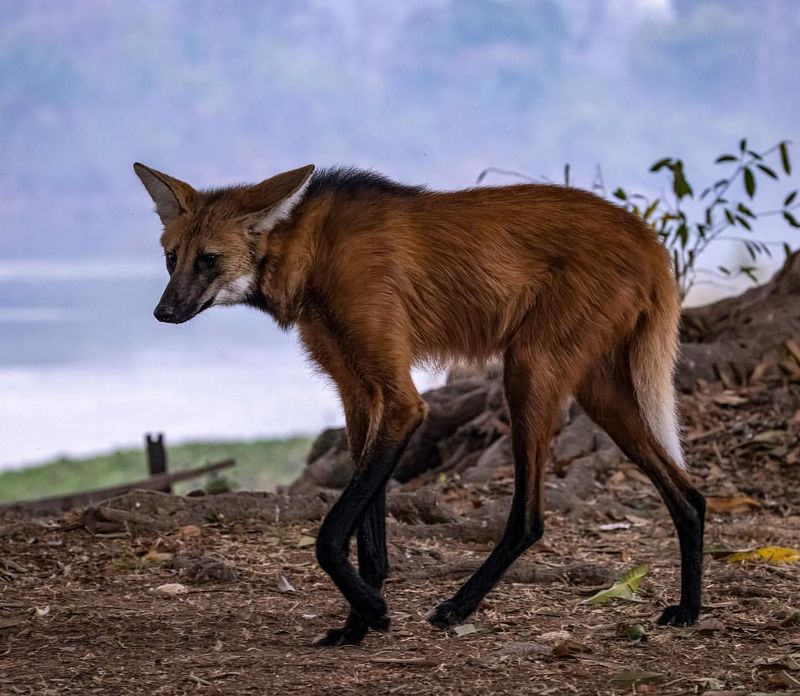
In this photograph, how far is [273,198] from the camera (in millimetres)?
3311

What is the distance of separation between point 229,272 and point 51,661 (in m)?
1.37

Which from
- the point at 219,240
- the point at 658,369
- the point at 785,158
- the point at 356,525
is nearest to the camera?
the point at 356,525

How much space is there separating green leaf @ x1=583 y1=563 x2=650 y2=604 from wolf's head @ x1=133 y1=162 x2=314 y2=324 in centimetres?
177

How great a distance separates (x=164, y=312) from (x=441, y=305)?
100cm

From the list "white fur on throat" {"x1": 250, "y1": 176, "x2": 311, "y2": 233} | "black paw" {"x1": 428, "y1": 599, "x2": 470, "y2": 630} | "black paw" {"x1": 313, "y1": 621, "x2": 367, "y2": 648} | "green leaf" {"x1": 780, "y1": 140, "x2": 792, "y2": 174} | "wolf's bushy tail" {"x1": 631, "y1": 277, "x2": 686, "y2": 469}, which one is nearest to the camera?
"black paw" {"x1": 313, "y1": 621, "x2": 367, "y2": 648}

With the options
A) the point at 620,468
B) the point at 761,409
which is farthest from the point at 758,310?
the point at 620,468

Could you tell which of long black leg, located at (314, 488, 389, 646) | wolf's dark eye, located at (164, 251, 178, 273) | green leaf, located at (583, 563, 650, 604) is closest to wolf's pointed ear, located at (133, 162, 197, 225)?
wolf's dark eye, located at (164, 251, 178, 273)

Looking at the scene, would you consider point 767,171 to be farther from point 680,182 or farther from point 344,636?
point 344,636

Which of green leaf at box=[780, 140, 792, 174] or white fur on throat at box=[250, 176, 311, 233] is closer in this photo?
white fur on throat at box=[250, 176, 311, 233]

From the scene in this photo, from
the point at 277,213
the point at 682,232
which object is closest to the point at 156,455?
the point at 682,232

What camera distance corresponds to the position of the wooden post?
7.72m

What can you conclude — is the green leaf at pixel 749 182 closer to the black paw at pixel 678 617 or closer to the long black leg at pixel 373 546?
the black paw at pixel 678 617

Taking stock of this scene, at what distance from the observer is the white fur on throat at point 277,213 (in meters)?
3.31

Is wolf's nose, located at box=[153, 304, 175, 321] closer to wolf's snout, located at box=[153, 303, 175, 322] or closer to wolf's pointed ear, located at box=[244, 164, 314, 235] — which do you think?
wolf's snout, located at box=[153, 303, 175, 322]
